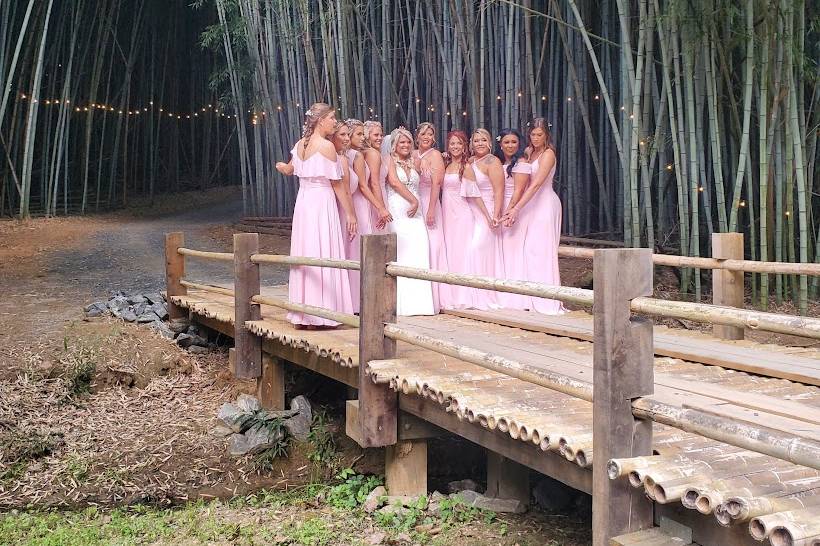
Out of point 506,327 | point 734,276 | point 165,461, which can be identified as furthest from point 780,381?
point 165,461

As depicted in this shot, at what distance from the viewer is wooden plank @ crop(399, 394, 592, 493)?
A: 7.79ft

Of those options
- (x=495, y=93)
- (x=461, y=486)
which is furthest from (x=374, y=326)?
(x=495, y=93)

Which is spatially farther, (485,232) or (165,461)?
(485,232)

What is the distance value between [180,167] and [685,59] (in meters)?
13.1

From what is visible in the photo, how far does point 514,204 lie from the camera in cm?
500

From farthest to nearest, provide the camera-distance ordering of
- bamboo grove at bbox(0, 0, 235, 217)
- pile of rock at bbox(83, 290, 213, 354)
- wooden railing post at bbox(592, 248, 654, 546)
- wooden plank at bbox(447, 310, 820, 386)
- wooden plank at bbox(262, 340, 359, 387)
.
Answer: bamboo grove at bbox(0, 0, 235, 217) → pile of rock at bbox(83, 290, 213, 354) → wooden plank at bbox(262, 340, 359, 387) → wooden plank at bbox(447, 310, 820, 386) → wooden railing post at bbox(592, 248, 654, 546)

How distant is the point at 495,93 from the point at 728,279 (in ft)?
12.7

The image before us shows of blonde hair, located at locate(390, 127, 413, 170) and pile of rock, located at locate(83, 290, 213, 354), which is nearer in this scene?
blonde hair, located at locate(390, 127, 413, 170)

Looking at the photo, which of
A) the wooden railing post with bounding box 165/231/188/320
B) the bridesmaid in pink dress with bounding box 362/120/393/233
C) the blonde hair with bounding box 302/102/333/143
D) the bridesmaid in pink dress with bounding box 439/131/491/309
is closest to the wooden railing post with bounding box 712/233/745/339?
the bridesmaid in pink dress with bounding box 439/131/491/309

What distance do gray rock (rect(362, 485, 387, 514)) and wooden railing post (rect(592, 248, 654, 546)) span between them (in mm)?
1642

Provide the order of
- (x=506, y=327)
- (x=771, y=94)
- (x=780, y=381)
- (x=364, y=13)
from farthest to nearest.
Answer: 1. (x=364, y=13)
2. (x=771, y=94)
3. (x=506, y=327)
4. (x=780, y=381)

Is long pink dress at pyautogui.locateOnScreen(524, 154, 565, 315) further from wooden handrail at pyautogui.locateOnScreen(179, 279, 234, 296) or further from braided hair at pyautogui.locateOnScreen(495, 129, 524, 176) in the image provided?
wooden handrail at pyautogui.locateOnScreen(179, 279, 234, 296)

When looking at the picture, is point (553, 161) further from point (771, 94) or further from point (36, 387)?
point (36, 387)

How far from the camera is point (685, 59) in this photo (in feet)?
17.5
